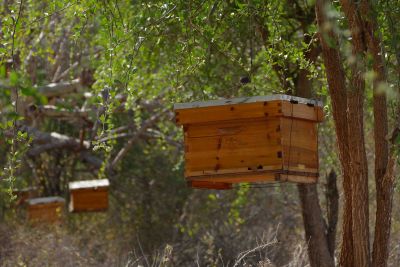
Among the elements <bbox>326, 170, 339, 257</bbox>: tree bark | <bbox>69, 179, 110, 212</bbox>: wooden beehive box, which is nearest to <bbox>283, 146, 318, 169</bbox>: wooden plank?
<bbox>326, 170, 339, 257</bbox>: tree bark

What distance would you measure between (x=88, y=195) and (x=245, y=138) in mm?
8001

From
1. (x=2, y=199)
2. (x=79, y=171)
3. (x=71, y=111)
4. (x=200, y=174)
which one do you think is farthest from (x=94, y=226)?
(x=200, y=174)

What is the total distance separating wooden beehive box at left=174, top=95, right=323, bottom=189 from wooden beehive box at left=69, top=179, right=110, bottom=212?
7.62m

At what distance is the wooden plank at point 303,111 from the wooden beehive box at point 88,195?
25.2ft

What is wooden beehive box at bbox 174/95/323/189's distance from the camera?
5676mm

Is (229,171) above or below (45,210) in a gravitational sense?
above

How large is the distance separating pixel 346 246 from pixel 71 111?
265 inches

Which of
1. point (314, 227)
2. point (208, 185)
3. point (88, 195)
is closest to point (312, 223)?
point (314, 227)

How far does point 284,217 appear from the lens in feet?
47.8

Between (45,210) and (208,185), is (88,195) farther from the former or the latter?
(208,185)

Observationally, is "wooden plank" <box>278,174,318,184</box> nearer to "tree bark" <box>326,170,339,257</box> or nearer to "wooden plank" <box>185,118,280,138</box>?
"wooden plank" <box>185,118,280,138</box>

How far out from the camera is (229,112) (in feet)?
18.7

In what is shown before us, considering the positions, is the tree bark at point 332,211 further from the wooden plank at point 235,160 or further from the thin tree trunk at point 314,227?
the wooden plank at point 235,160

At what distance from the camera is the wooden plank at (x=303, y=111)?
5.71m
